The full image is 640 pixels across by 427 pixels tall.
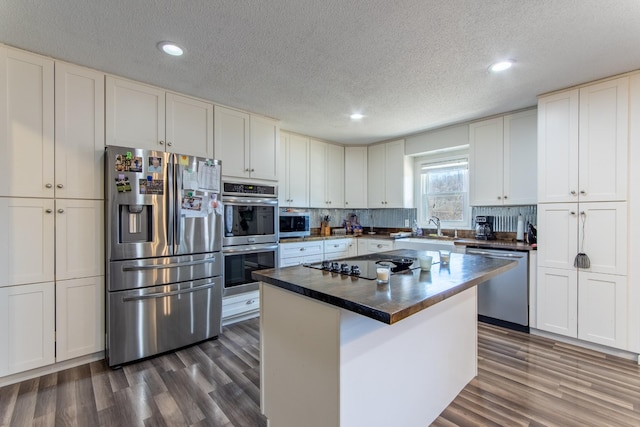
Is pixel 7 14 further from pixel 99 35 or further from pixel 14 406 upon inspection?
pixel 14 406

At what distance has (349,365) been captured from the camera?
1.24 m

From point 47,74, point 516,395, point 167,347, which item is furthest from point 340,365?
point 47,74

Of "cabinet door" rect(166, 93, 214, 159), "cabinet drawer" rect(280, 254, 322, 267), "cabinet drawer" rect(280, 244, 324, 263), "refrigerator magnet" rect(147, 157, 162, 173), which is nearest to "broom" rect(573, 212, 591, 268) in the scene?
"cabinet drawer" rect(280, 254, 322, 267)

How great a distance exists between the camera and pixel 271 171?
355 cm

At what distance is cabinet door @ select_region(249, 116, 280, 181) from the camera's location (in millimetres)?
3375

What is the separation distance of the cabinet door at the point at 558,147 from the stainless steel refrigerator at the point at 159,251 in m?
3.21

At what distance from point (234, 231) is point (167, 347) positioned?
1214 mm

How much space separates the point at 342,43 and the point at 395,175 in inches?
110

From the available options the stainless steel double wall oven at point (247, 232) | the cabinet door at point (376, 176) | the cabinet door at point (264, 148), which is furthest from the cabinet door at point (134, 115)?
the cabinet door at point (376, 176)

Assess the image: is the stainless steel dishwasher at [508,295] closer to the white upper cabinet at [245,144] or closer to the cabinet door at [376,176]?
the cabinet door at [376,176]

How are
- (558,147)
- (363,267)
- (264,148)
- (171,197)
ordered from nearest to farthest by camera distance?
1. (363,267)
2. (171,197)
3. (558,147)
4. (264,148)

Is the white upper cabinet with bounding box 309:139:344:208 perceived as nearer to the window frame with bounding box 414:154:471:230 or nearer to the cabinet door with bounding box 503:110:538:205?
the window frame with bounding box 414:154:471:230

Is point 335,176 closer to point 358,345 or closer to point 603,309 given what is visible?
point 603,309

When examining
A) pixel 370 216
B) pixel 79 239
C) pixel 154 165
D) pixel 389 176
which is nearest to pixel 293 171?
pixel 389 176
